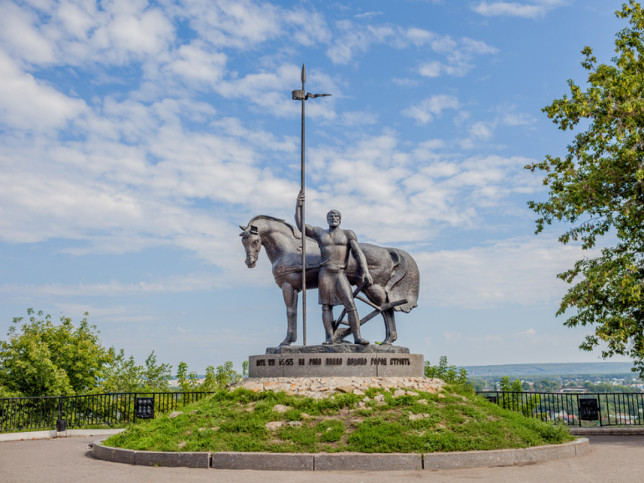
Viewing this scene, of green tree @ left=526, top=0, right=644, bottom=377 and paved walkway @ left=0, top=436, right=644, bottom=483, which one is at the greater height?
green tree @ left=526, top=0, right=644, bottom=377

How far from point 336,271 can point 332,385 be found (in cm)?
330

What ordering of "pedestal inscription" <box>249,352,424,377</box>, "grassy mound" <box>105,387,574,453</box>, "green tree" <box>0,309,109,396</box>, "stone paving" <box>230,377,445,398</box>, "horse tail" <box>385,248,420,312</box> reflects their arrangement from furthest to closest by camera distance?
1. "green tree" <box>0,309,109,396</box>
2. "horse tail" <box>385,248,420,312</box>
3. "pedestal inscription" <box>249,352,424,377</box>
4. "stone paving" <box>230,377,445,398</box>
5. "grassy mound" <box>105,387,574,453</box>

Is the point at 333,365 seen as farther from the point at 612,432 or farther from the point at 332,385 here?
the point at 612,432

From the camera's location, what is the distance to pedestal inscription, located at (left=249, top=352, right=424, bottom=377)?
1388 centimetres

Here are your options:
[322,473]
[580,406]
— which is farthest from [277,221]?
[580,406]

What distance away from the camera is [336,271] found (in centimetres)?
1530

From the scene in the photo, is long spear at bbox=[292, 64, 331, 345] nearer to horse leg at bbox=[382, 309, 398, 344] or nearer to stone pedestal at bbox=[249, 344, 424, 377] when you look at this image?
stone pedestal at bbox=[249, 344, 424, 377]

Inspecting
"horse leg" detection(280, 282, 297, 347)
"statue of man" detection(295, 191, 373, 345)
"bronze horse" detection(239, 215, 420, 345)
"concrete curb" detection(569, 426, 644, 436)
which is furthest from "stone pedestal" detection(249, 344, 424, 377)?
"concrete curb" detection(569, 426, 644, 436)

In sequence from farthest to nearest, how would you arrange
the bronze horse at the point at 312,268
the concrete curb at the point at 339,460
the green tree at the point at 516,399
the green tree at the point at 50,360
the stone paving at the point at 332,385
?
the green tree at the point at 50,360 → the green tree at the point at 516,399 → the bronze horse at the point at 312,268 → the stone paving at the point at 332,385 → the concrete curb at the point at 339,460

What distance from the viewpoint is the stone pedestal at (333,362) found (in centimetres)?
1389

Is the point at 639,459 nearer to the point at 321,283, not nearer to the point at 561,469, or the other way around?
the point at 561,469

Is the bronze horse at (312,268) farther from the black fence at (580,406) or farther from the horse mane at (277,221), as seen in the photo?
the black fence at (580,406)

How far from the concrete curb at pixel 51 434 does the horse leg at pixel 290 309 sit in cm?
601

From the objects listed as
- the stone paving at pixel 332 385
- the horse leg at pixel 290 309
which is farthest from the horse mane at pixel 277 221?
the stone paving at pixel 332 385
